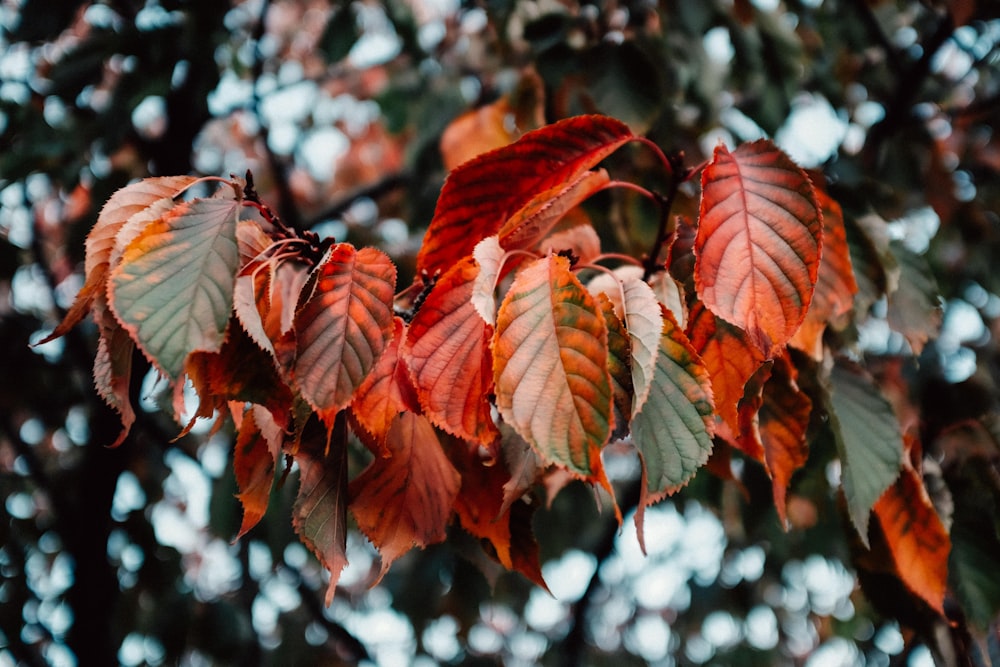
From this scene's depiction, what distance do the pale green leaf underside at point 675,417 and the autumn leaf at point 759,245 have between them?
0.04 m

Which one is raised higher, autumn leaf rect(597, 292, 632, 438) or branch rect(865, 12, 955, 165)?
autumn leaf rect(597, 292, 632, 438)

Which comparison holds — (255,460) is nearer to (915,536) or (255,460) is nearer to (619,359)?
(619,359)

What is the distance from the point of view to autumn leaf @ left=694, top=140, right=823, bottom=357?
0.64m

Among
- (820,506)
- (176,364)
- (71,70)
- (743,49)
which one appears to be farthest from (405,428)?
(71,70)

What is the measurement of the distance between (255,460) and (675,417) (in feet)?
1.20

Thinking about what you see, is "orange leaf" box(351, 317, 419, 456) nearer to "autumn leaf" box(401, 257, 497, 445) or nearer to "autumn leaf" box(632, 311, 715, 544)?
"autumn leaf" box(401, 257, 497, 445)

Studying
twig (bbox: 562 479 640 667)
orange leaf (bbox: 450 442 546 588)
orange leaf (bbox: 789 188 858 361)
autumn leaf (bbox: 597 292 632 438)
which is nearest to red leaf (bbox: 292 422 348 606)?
orange leaf (bbox: 450 442 546 588)

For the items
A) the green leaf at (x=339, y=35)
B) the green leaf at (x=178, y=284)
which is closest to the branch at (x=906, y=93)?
the green leaf at (x=339, y=35)

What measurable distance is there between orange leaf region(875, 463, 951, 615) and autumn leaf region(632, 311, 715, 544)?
0.42 metres

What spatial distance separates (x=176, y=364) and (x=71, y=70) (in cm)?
137

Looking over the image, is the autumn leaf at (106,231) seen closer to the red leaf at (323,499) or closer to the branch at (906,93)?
the red leaf at (323,499)

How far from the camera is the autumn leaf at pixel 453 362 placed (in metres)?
0.62

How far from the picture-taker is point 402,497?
716 mm

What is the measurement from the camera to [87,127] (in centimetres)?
167
